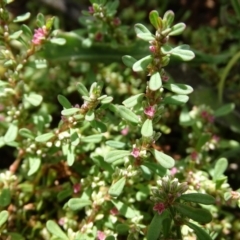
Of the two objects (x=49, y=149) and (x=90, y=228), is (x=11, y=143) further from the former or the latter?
(x=90, y=228)

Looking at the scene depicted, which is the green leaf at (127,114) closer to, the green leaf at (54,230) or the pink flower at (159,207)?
the pink flower at (159,207)

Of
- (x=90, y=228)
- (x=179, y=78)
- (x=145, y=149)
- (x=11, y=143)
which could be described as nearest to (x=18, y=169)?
(x=11, y=143)

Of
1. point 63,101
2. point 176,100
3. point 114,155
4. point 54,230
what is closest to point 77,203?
point 54,230

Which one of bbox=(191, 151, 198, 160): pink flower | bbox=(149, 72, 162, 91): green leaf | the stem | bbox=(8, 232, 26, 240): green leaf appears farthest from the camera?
the stem

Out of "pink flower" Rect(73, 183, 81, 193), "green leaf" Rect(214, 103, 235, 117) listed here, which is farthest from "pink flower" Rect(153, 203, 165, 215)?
"green leaf" Rect(214, 103, 235, 117)

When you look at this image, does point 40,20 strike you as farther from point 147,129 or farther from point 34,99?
point 147,129

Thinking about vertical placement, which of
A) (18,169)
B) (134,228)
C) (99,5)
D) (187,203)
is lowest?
(18,169)

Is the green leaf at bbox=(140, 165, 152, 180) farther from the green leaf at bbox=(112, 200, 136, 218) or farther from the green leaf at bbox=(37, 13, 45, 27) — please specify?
the green leaf at bbox=(37, 13, 45, 27)
